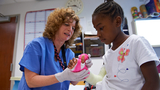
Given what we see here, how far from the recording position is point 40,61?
0.78 metres

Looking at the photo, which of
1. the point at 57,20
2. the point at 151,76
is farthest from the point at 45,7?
the point at 151,76

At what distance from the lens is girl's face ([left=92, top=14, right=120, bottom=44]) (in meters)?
0.53

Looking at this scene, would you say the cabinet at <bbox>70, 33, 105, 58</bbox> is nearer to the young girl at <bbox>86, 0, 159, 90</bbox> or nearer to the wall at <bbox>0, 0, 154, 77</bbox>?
the wall at <bbox>0, 0, 154, 77</bbox>

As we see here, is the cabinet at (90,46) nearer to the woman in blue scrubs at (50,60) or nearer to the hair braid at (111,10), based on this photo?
the woman in blue scrubs at (50,60)

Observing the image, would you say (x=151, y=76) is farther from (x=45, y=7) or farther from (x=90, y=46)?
(x=45, y=7)

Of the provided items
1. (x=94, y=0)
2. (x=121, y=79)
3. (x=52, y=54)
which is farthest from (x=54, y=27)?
(x=94, y=0)

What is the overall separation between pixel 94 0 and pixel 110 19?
1.82 m

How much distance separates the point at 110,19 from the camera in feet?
1.75

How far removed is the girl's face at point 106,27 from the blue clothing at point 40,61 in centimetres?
50

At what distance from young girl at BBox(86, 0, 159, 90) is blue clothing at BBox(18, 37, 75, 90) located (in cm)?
43

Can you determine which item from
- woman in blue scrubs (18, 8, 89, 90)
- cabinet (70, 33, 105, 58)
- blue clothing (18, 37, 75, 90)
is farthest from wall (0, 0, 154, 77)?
blue clothing (18, 37, 75, 90)

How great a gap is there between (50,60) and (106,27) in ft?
1.80

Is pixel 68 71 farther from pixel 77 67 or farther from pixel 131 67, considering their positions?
pixel 131 67

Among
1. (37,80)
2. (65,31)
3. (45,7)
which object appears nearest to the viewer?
(37,80)
